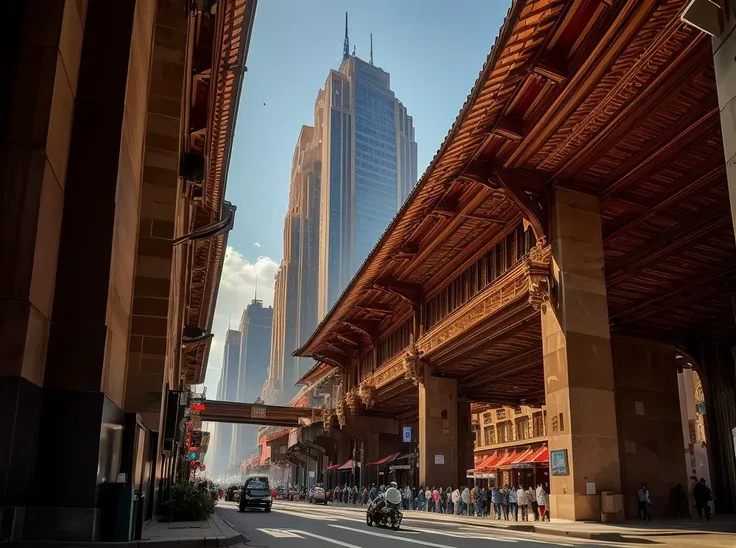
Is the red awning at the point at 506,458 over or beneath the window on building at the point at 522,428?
beneath

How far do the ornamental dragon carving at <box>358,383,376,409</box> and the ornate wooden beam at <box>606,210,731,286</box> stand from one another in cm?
1906

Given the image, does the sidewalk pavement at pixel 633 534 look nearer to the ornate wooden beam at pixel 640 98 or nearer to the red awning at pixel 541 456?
the ornate wooden beam at pixel 640 98

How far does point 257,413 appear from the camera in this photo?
59719mm

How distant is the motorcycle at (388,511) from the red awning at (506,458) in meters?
28.3

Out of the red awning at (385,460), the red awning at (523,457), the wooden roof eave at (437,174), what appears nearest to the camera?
the wooden roof eave at (437,174)

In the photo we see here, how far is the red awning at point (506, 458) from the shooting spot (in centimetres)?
4762

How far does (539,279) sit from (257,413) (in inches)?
1723

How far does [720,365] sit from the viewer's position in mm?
31672

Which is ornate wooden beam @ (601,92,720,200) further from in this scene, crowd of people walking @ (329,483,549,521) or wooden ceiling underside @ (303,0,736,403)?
crowd of people walking @ (329,483,549,521)

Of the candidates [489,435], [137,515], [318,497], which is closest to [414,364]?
[318,497]

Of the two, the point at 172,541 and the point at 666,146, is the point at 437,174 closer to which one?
the point at 666,146

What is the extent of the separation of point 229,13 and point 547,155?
10730 mm

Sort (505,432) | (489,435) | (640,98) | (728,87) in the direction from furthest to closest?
(489,435), (505,432), (640,98), (728,87)

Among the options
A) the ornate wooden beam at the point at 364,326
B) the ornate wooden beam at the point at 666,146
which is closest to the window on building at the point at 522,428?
the ornate wooden beam at the point at 364,326
